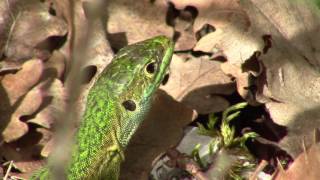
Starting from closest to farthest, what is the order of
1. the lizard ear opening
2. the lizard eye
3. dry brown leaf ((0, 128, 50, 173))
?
the lizard ear opening < the lizard eye < dry brown leaf ((0, 128, 50, 173))

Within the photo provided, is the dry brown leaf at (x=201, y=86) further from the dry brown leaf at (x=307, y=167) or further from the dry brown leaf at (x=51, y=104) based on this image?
the dry brown leaf at (x=307, y=167)

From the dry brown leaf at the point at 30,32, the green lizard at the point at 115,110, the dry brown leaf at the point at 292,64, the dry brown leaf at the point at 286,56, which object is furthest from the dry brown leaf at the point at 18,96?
the dry brown leaf at the point at 292,64

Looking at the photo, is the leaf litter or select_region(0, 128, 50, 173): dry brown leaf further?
select_region(0, 128, 50, 173): dry brown leaf

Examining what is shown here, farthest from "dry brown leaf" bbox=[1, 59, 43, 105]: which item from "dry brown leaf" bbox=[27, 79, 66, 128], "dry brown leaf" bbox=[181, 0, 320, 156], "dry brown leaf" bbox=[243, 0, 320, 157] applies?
"dry brown leaf" bbox=[243, 0, 320, 157]

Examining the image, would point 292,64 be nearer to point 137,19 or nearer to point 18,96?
point 137,19

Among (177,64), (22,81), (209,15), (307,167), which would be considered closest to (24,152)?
(22,81)

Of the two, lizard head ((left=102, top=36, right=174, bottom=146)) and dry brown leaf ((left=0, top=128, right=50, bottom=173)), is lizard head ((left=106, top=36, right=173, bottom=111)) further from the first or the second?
dry brown leaf ((left=0, top=128, right=50, bottom=173))

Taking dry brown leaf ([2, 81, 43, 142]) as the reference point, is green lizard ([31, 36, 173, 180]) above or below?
above
